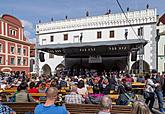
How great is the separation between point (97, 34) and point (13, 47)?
17646 mm

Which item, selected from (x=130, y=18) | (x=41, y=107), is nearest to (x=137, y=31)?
(x=130, y=18)

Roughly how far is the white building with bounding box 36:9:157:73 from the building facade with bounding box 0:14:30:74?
5.92 m

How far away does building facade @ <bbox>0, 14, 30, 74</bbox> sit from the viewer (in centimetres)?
4417

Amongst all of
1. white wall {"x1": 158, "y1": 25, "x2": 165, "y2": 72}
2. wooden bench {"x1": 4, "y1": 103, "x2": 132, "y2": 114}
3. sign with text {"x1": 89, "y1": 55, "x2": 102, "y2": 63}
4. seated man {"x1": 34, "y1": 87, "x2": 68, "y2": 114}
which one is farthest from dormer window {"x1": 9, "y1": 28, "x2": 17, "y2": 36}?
seated man {"x1": 34, "y1": 87, "x2": 68, "y2": 114}

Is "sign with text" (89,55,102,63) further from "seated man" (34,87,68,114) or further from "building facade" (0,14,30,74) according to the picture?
"seated man" (34,87,68,114)

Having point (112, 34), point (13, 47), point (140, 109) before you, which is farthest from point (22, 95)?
point (13, 47)

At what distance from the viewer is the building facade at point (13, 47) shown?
4417 centimetres

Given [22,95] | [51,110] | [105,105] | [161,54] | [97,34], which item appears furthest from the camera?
[97,34]

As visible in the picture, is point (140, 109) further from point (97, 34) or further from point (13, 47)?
point (13, 47)

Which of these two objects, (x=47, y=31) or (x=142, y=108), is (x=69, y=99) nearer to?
(x=142, y=108)

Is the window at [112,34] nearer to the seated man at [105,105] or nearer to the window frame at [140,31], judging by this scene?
the window frame at [140,31]

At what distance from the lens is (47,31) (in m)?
42.9

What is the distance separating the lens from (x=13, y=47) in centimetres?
4769

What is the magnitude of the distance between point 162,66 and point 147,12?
292 inches
